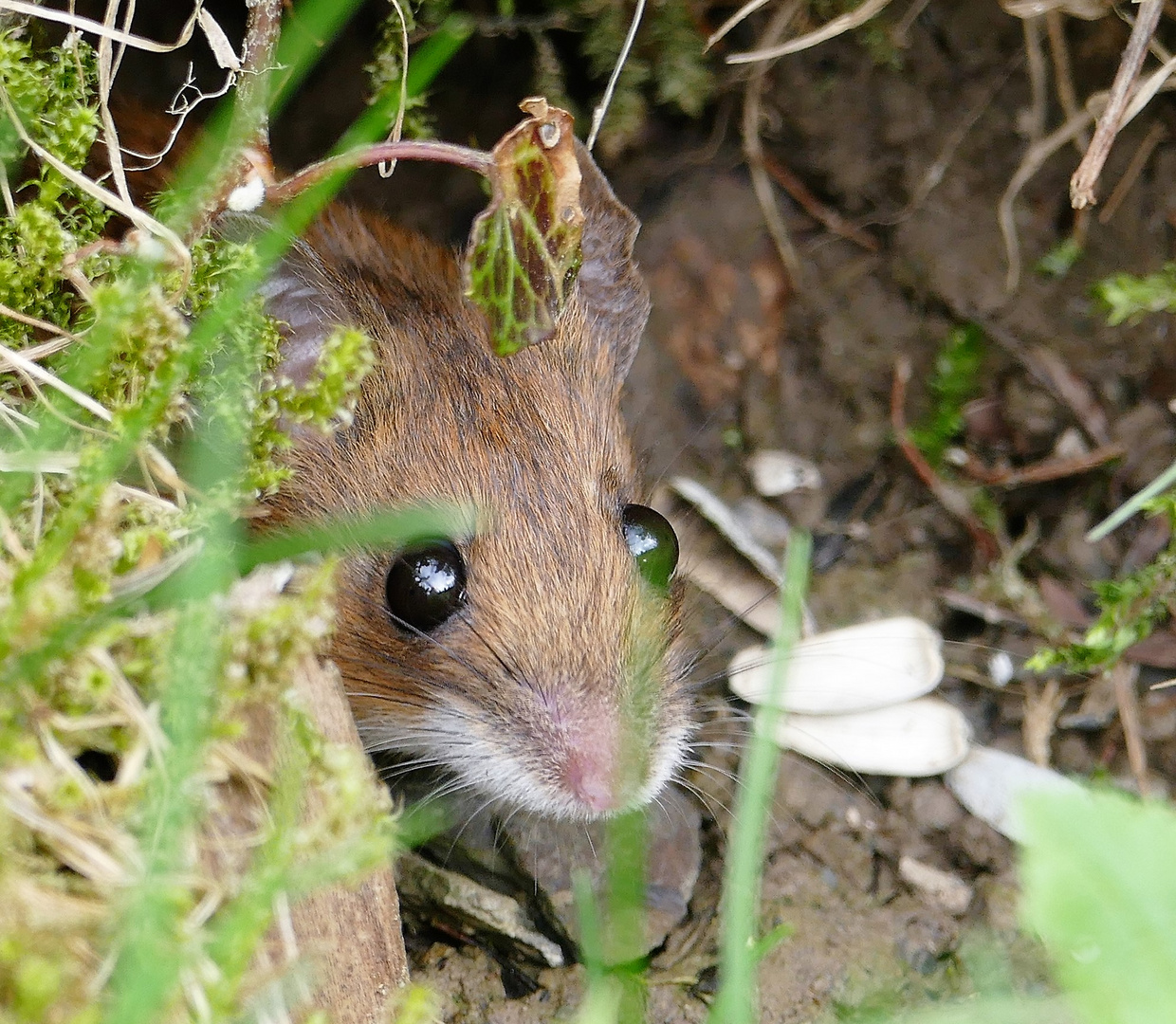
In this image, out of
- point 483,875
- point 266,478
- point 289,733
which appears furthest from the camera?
point 483,875

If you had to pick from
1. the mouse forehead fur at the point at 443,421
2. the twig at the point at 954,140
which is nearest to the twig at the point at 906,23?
the twig at the point at 954,140

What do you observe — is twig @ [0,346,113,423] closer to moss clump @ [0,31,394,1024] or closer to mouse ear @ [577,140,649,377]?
moss clump @ [0,31,394,1024]

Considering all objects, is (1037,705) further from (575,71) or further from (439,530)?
(575,71)

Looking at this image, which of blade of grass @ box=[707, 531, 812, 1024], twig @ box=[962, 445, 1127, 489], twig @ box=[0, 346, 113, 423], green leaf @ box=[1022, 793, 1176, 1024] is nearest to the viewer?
green leaf @ box=[1022, 793, 1176, 1024]

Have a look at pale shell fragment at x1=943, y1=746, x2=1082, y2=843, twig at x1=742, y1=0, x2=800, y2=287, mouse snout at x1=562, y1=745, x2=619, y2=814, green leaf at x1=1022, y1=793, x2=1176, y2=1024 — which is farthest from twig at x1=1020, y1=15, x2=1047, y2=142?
green leaf at x1=1022, y1=793, x2=1176, y2=1024

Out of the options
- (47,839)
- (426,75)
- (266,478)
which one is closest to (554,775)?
(266,478)

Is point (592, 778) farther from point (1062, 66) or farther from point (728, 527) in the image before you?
point (1062, 66)
